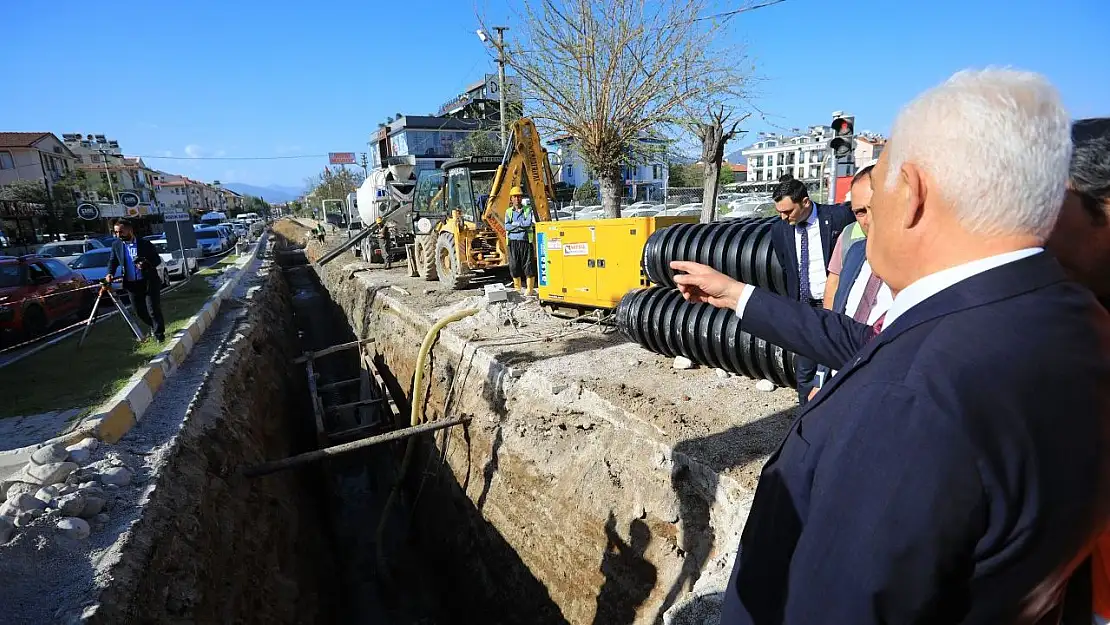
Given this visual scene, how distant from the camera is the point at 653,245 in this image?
583cm

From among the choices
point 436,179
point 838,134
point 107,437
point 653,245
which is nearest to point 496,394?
point 653,245

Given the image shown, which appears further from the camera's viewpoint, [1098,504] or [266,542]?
[266,542]

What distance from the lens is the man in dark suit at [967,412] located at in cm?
80


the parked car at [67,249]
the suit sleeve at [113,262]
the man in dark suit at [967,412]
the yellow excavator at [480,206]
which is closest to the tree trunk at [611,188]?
the yellow excavator at [480,206]

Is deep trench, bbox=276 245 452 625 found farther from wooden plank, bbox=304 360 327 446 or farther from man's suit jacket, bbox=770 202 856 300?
man's suit jacket, bbox=770 202 856 300

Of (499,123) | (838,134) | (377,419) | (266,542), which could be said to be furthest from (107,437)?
(499,123)

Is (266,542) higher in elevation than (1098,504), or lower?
lower

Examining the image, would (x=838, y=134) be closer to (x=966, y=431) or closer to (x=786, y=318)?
(x=786, y=318)

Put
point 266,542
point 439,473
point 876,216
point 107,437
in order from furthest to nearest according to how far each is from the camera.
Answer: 1. point 439,473
2. point 266,542
3. point 107,437
4. point 876,216

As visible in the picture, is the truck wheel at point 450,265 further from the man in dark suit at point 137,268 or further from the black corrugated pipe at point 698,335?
the black corrugated pipe at point 698,335

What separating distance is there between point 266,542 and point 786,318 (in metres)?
5.11

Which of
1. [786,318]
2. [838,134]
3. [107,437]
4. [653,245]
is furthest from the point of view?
[838,134]

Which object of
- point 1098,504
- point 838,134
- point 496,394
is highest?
point 838,134

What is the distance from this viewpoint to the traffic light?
8.23 meters
